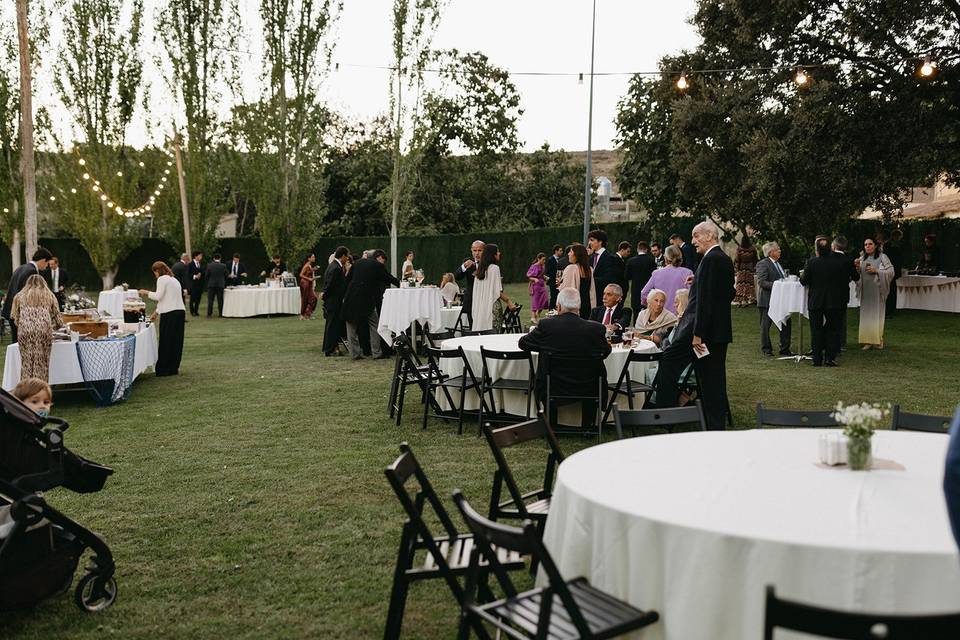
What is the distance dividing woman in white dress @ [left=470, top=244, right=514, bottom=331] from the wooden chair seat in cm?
991

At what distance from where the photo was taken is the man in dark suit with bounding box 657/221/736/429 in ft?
24.3

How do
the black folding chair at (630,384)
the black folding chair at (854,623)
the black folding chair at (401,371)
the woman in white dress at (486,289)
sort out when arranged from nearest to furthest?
1. the black folding chair at (854,623)
2. the black folding chair at (630,384)
3. the black folding chair at (401,371)
4. the woman in white dress at (486,289)

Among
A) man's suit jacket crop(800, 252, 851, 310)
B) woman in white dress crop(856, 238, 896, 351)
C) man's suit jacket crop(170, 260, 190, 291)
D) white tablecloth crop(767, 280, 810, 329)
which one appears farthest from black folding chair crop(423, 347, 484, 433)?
man's suit jacket crop(170, 260, 190, 291)

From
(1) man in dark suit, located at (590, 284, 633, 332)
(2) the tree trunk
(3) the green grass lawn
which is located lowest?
(3) the green grass lawn

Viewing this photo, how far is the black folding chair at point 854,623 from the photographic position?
7.25ft

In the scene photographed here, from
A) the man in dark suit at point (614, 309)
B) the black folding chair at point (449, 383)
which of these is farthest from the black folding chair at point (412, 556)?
the man in dark suit at point (614, 309)

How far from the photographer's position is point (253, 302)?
24031 mm

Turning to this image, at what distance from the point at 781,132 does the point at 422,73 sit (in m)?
12.5

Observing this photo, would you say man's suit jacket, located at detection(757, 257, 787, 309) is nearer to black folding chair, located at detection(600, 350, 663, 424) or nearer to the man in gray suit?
the man in gray suit

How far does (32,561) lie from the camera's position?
14.0 feet

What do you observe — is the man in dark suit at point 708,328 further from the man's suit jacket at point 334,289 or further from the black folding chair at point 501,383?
the man's suit jacket at point 334,289

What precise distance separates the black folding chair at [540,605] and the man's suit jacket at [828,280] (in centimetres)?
1029

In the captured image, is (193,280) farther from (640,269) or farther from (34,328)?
(34,328)

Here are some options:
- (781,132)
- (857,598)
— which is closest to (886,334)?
(781,132)
